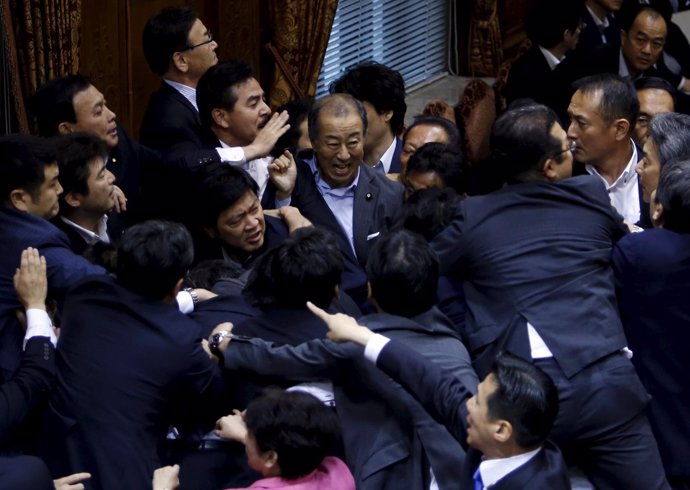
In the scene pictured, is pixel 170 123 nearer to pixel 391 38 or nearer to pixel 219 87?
pixel 219 87

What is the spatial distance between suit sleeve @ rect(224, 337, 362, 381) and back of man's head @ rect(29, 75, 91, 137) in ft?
5.05

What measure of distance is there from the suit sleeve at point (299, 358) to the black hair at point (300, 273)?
143 mm

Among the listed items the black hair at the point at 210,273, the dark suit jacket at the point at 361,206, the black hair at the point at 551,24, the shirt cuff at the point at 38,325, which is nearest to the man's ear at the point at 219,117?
the dark suit jacket at the point at 361,206

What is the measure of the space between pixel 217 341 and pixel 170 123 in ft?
4.93

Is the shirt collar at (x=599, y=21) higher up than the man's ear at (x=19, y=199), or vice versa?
the man's ear at (x=19, y=199)

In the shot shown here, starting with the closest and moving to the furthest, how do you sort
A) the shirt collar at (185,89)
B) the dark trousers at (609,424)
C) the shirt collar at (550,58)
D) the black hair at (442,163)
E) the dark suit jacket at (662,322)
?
1. the dark trousers at (609,424)
2. the dark suit jacket at (662,322)
3. the black hair at (442,163)
4. the shirt collar at (185,89)
5. the shirt collar at (550,58)

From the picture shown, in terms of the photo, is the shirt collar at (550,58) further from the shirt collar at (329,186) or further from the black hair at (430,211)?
the black hair at (430,211)

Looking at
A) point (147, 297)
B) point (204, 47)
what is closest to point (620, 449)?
point (147, 297)

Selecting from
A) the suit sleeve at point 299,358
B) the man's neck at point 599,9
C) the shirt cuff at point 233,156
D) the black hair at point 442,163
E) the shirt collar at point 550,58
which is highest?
the black hair at point 442,163

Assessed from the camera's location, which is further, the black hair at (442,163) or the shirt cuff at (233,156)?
the shirt cuff at (233,156)

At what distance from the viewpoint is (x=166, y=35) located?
5891 mm

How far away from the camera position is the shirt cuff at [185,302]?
444 cm

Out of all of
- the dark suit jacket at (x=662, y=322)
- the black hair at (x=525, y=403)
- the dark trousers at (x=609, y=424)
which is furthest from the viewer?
the dark suit jacket at (x=662, y=322)

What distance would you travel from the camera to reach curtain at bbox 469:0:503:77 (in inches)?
328
